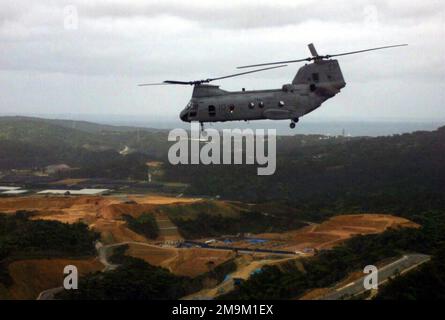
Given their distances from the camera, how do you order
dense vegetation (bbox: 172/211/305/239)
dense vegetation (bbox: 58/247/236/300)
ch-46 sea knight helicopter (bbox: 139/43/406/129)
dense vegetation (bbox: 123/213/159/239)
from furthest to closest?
dense vegetation (bbox: 172/211/305/239), dense vegetation (bbox: 123/213/159/239), dense vegetation (bbox: 58/247/236/300), ch-46 sea knight helicopter (bbox: 139/43/406/129)

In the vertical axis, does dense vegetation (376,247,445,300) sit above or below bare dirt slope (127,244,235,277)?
above

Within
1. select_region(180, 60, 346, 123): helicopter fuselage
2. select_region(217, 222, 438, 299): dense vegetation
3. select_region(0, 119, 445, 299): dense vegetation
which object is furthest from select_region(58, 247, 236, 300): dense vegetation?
select_region(180, 60, 346, 123): helicopter fuselage

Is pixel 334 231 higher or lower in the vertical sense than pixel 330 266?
higher

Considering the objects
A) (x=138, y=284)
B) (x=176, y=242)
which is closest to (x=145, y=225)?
(x=176, y=242)

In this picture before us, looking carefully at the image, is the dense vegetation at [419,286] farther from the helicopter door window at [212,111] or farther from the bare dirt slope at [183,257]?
the bare dirt slope at [183,257]

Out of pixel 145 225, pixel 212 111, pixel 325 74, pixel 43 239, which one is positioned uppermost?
pixel 325 74

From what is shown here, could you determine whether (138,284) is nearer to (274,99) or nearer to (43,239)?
(43,239)

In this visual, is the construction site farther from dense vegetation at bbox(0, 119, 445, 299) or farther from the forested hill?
the forested hill
